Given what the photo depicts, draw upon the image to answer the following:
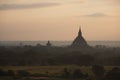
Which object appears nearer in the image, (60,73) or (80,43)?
(60,73)

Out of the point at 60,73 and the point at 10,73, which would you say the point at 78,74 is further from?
the point at 10,73

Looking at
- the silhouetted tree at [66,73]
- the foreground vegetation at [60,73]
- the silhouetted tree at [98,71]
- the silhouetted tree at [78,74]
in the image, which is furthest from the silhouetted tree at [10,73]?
the silhouetted tree at [98,71]

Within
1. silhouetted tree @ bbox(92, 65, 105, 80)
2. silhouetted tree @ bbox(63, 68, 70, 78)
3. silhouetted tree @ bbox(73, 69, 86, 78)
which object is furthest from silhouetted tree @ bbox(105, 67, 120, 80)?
silhouetted tree @ bbox(63, 68, 70, 78)

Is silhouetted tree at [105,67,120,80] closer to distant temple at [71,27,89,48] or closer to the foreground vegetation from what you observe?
the foreground vegetation

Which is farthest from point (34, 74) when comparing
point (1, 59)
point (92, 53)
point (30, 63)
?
point (92, 53)

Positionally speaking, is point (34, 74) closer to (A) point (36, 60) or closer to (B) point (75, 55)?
(A) point (36, 60)

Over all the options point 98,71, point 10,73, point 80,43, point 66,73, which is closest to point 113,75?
point 98,71

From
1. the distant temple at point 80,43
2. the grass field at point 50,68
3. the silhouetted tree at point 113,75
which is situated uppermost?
the distant temple at point 80,43

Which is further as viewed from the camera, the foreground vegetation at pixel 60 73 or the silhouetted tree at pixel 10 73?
the silhouetted tree at pixel 10 73

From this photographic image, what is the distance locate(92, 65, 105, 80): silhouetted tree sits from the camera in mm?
6172

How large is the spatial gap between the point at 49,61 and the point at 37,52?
544 mm

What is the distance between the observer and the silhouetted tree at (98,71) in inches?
243

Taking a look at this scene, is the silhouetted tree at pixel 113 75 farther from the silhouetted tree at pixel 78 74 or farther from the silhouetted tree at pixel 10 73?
the silhouetted tree at pixel 10 73

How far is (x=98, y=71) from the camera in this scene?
6250 millimetres
